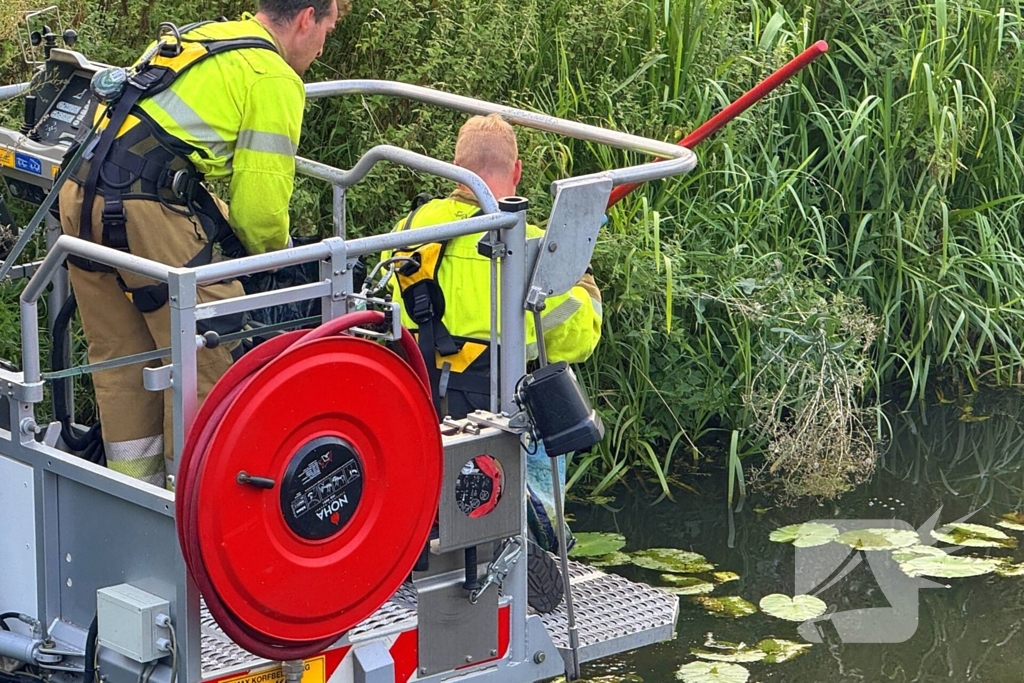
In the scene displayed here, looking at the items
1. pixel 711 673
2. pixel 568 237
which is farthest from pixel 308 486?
pixel 711 673

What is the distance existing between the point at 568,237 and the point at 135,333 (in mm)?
1082

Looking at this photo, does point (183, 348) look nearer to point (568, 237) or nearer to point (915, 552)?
point (568, 237)

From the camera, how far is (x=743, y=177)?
21.2 ft

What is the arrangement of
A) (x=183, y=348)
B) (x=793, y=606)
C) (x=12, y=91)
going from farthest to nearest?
(x=793, y=606)
(x=12, y=91)
(x=183, y=348)

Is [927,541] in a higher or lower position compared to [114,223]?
lower

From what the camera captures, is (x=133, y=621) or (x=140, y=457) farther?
(x=140, y=457)

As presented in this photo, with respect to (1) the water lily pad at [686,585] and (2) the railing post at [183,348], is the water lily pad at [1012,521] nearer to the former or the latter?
(1) the water lily pad at [686,585]

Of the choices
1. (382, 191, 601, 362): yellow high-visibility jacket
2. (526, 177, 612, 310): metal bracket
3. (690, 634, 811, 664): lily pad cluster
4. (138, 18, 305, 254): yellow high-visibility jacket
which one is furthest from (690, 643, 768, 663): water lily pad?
(138, 18, 305, 254): yellow high-visibility jacket

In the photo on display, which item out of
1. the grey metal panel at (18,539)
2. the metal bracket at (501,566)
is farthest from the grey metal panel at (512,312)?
the grey metal panel at (18,539)

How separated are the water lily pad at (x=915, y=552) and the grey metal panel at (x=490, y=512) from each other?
2.50 meters

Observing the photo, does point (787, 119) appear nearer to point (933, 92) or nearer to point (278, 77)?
point (933, 92)

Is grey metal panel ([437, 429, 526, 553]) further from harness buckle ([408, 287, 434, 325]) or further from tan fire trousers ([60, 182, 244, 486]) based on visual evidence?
tan fire trousers ([60, 182, 244, 486])

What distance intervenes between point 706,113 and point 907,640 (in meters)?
2.43

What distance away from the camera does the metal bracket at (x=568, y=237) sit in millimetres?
3320
